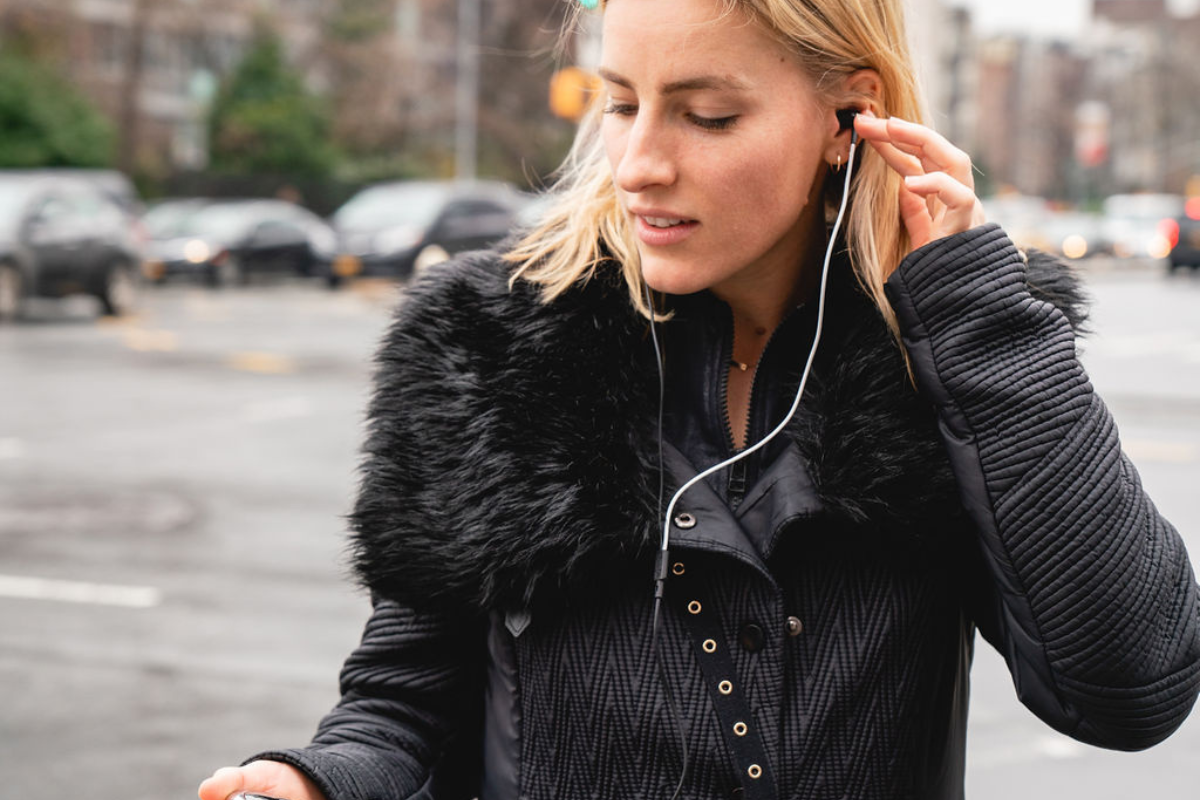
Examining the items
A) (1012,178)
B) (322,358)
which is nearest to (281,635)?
(322,358)

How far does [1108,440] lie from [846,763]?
1.57 feet

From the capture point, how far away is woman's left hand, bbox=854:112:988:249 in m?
1.84

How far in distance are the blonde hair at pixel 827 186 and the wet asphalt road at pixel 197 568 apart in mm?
408

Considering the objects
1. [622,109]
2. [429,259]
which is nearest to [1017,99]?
[429,259]

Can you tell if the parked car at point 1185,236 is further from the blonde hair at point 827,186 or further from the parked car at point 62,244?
the blonde hair at point 827,186

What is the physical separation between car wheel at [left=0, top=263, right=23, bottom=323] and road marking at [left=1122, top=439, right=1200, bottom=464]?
13186mm

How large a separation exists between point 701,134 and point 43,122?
34527 mm

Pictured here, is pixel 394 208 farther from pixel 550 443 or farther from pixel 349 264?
pixel 550 443

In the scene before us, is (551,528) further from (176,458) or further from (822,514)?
(176,458)

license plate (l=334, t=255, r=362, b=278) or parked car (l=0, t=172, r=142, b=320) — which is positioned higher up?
parked car (l=0, t=172, r=142, b=320)

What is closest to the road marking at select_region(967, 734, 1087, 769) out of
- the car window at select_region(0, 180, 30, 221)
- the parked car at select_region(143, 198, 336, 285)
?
the car window at select_region(0, 180, 30, 221)

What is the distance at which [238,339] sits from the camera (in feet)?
58.6

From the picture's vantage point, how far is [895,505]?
5.93ft

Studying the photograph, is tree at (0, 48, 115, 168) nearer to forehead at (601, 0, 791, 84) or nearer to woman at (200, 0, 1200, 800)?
woman at (200, 0, 1200, 800)
